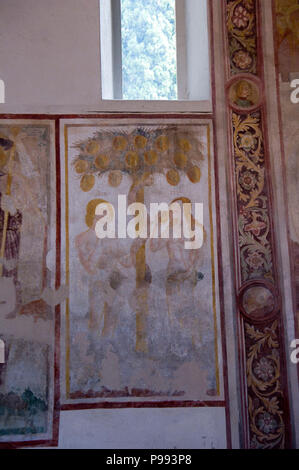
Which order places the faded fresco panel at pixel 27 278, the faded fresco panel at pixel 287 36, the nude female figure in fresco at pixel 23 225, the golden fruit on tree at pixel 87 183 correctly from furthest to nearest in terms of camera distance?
the faded fresco panel at pixel 287 36 < the golden fruit on tree at pixel 87 183 < the nude female figure in fresco at pixel 23 225 < the faded fresco panel at pixel 27 278

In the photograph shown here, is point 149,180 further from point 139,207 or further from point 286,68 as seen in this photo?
point 286,68

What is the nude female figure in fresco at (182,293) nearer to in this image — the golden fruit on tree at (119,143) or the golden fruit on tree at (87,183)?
the golden fruit on tree at (87,183)

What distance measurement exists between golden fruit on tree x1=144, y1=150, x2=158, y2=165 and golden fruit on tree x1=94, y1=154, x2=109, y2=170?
0.89ft

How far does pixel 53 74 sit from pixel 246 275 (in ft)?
6.37

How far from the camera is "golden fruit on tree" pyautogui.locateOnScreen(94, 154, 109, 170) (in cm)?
429

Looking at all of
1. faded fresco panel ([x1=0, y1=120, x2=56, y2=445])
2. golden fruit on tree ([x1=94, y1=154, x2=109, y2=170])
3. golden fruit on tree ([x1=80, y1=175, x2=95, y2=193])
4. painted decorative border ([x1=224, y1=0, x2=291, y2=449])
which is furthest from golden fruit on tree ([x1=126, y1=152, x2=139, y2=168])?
painted decorative border ([x1=224, y1=0, x2=291, y2=449])

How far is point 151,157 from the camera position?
4.32 meters

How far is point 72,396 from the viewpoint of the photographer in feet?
13.2

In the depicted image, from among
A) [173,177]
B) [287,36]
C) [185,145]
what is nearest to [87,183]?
[173,177]

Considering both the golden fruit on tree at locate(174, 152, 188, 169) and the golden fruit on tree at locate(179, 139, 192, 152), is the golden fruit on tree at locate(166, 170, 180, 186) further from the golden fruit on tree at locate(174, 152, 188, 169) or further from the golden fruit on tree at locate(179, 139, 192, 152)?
the golden fruit on tree at locate(179, 139, 192, 152)

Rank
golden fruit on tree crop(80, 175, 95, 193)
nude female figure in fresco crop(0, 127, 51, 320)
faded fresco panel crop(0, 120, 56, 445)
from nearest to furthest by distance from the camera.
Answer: faded fresco panel crop(0, 120, 56, 445)
nude female figure in fresco crop(0, 127, 51, 320)
golden fruit on tree crop(80, 175, 95, 193)

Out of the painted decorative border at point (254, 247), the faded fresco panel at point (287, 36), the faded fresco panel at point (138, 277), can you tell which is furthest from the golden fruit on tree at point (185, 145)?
the faded fresco panel at point (287, 36)

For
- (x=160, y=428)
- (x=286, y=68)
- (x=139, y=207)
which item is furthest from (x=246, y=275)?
(x=286, y=68)

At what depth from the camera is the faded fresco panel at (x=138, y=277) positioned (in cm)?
406
